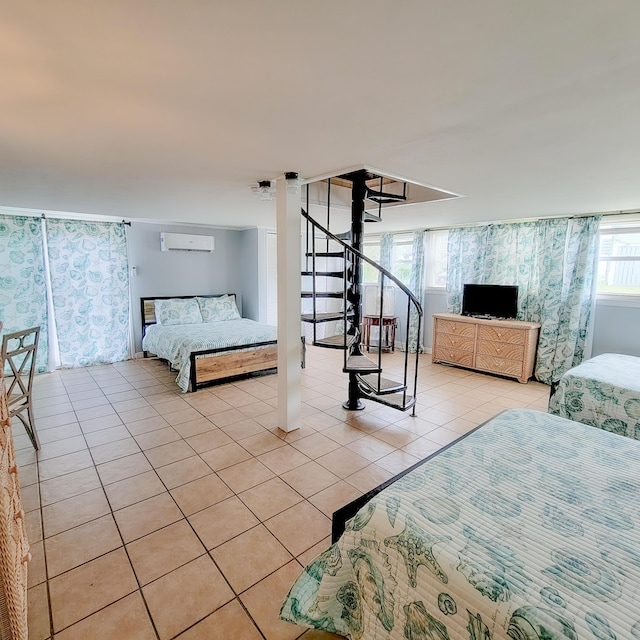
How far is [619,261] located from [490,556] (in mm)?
4672

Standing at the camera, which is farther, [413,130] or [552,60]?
[413,130]

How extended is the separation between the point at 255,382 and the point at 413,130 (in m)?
3.49

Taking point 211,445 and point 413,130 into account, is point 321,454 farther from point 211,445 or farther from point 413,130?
point 413,130

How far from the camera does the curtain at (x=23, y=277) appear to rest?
439cm

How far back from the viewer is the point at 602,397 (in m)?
2.75

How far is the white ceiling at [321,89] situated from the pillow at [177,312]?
9.09 ft

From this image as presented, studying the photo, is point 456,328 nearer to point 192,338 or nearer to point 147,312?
point 192,338

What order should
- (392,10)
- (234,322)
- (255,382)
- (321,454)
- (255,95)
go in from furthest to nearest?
(234,322), (255,382), (321,454), (255,95), (392,10)

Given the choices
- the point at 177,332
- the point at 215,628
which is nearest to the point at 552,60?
the point at 215,628

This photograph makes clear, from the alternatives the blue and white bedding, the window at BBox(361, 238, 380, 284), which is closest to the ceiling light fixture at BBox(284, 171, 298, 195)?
the blue and white bedding

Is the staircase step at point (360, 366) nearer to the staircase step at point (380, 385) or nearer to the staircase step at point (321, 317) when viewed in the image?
the staircase step at point (380, 385)

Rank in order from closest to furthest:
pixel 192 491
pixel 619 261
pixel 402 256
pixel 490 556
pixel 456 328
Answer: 1. pixel 490 556
2. pixel 192 491
3. pixel 619 261
4. pixel 456 328
5. pixel 402 256

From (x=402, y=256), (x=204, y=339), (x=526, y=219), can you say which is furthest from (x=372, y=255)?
Answer: (x=204, y=339)

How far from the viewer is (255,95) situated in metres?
1.41
